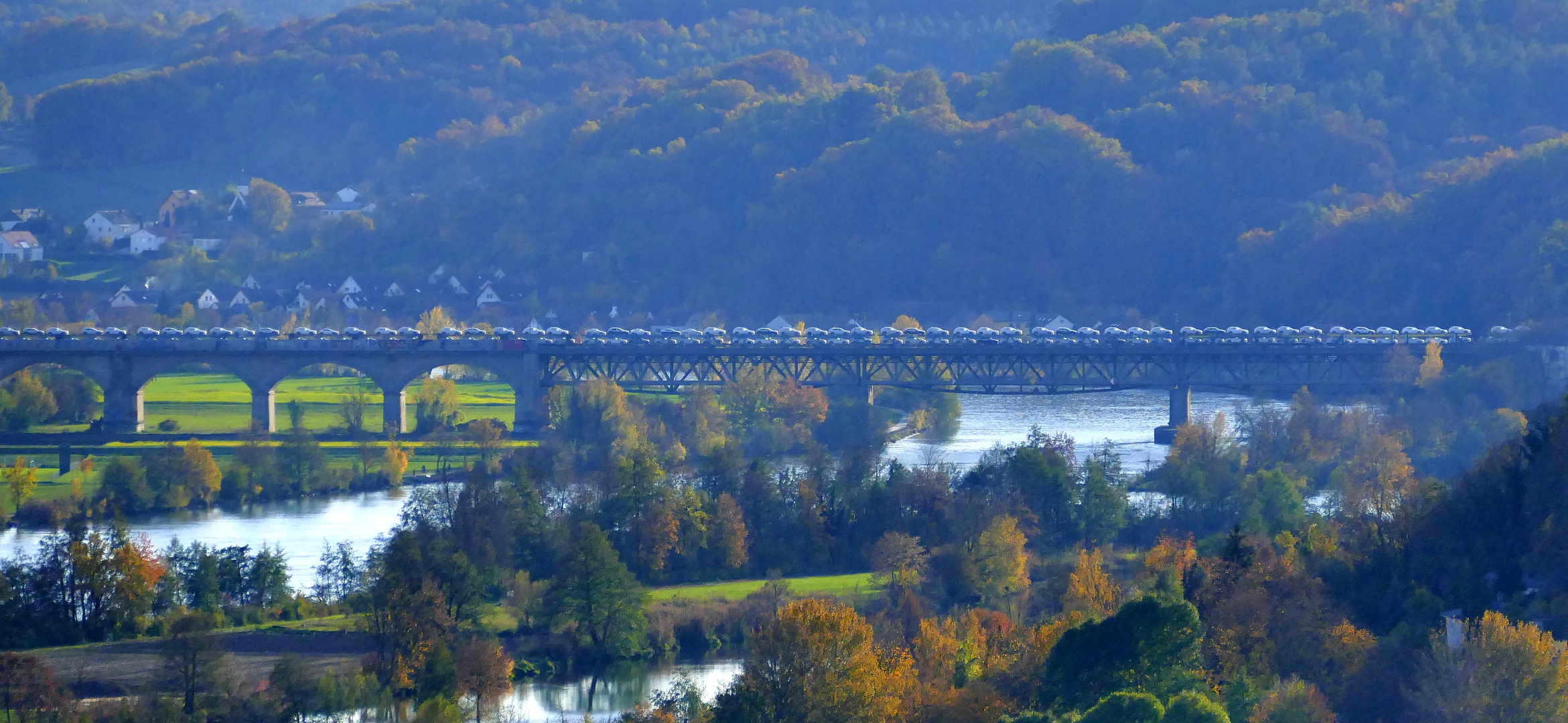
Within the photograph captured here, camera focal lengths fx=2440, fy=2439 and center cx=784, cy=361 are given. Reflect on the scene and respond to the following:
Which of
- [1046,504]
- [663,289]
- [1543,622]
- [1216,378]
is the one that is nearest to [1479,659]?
[1543,622]

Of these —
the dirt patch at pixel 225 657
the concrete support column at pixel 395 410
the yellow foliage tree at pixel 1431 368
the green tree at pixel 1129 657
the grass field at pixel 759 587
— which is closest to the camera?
the green tree at pixel 1129 657

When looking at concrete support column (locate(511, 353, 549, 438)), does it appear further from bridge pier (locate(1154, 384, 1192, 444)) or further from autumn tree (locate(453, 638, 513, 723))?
autumn tree (locate(453, 638, 513, 723))

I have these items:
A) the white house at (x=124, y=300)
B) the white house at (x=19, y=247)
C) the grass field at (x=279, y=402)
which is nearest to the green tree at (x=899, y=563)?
the grass field at (x=279, y=402)

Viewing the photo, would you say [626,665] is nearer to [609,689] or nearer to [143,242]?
[609,689]

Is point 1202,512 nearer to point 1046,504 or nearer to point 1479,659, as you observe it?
point 1046,504

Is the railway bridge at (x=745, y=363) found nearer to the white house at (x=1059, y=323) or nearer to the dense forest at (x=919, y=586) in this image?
the dense forest at (x=919, y=586)

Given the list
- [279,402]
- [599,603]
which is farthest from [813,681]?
[279,402]

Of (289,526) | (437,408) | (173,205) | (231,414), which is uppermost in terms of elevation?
(173,205)
